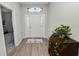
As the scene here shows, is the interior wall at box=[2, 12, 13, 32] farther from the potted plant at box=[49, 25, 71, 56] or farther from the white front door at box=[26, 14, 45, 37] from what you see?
the potted plant at box=[49, 25, 71, 56]

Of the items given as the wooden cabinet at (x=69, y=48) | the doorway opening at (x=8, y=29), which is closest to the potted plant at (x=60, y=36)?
the wooden cabinet at (x=69, y=48)

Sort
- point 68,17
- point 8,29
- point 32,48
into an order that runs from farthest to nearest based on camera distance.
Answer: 1. point 32,48
2. point 8,29
3. point 68,17

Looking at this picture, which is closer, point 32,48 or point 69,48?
point 69,48

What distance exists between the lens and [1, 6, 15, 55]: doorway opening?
1.33 meters

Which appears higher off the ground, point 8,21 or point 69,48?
point 8,21

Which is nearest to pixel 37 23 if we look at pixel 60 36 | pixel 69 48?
pixel 60 36

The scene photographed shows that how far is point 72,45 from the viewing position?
1.27 meters

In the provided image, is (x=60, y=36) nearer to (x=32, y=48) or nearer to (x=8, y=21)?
(x=32, y=48)

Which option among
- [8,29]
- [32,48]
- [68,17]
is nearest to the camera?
[68,17]

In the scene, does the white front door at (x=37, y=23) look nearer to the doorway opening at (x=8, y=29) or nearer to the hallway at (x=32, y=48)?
the hallway at (x=32, y=48)

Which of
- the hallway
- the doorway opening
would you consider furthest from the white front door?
the doorway opening

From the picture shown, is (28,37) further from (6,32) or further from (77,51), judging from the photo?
(77,51)

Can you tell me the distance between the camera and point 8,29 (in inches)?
54.8

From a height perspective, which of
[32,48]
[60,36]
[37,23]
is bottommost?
[32,48]
